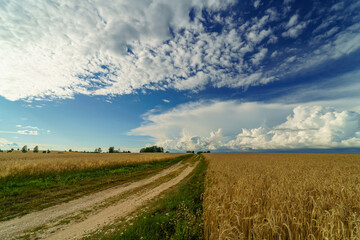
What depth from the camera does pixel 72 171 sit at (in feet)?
63.5

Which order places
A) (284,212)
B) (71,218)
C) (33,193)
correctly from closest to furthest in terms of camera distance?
(284,212) < (71,218) < (33,193)

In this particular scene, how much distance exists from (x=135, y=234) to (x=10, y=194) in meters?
12.6

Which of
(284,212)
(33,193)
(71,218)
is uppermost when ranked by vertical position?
(284,212)

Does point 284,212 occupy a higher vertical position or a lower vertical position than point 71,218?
higher

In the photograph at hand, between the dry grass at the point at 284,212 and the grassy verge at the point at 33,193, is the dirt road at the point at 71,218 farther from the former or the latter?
the dry grass at the point at 284,212

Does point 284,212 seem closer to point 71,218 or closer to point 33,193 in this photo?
point 71,218

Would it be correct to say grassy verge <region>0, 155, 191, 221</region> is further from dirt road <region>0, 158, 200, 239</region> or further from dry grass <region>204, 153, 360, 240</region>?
dry grass <region>204, 153, 360, 240</region>

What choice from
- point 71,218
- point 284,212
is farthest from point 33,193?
point 284,212

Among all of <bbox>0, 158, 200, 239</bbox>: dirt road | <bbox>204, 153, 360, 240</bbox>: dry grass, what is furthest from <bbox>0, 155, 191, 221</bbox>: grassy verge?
<bbox>204, 153, 360, 240</bbox>: dry grass

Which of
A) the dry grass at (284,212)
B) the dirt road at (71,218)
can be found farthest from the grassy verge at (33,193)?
the dry grass at (284,212)

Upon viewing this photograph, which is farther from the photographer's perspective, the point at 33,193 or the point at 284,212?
the point at 33,193

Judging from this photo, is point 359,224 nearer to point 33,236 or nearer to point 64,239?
point 64,239

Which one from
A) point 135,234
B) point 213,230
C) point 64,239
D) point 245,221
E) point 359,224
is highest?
point 359,224

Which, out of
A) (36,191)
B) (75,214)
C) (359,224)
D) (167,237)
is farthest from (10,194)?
(359,224)
